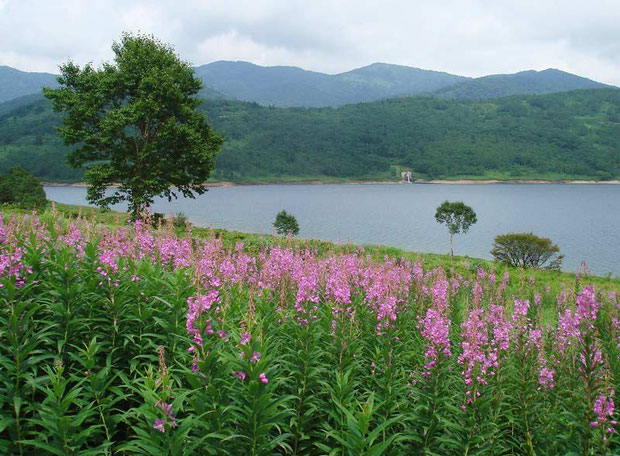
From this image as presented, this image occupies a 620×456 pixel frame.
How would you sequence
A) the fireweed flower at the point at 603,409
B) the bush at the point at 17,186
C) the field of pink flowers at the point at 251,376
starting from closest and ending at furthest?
the field of pink flowers at the point at 251,376 → the fireweed flower at the point at 603,409 → the bush at the point at 17,186

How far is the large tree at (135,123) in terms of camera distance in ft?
100

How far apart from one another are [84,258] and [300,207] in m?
127

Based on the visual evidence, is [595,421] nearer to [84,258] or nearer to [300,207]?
[84,258]

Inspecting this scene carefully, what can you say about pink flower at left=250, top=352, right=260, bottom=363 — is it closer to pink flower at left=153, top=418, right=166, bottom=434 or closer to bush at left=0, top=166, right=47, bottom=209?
pink flower at left=153, top=418, right=166, bottom=434

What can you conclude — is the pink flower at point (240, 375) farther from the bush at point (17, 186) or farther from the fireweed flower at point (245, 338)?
the bush at point (17, 186)

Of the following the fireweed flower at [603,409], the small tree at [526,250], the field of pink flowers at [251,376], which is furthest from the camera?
the small tree at [526,250]

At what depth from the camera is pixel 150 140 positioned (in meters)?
32.9

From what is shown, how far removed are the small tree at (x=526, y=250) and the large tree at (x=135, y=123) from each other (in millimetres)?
33908

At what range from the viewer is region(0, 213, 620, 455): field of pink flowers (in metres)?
3.81

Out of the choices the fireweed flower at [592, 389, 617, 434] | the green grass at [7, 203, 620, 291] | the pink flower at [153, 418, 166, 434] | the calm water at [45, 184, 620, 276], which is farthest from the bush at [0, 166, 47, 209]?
the fireweed flower at [592, 389, 617, 434]

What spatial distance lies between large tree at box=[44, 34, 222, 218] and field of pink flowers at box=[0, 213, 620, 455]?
84.8ft

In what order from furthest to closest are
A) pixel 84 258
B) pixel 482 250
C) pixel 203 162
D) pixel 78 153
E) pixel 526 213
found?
pixel 526 213 < pixel 482 250 < pixel 203 162 < pixel 78 153 < pixel 84 258

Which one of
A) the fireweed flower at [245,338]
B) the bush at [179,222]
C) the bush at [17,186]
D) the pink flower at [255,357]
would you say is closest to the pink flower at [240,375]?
the pink flower at [255,357]

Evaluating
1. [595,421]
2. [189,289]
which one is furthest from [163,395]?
[595,421]
